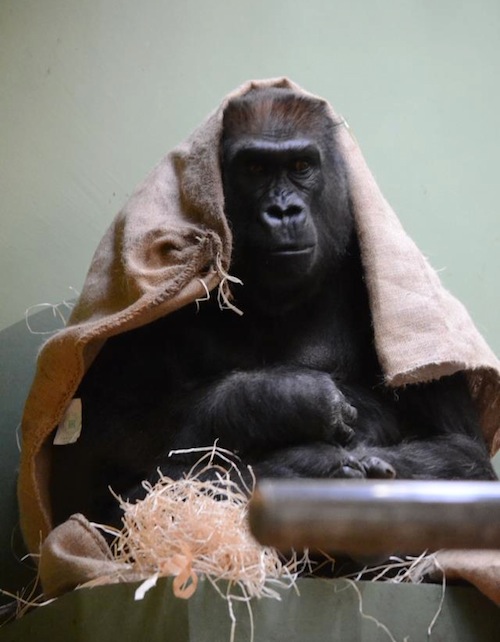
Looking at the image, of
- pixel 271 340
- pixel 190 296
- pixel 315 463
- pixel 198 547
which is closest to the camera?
pixel 198 547

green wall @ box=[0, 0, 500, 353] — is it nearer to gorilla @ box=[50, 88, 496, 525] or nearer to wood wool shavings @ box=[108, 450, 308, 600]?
gorilla @ box=[50, 88, 496, 525]

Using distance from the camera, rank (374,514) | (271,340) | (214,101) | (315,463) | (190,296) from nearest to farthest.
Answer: (374,514) → (315,463) → (190,296) → (271,340) → (214,101)

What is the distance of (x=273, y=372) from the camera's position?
2.03 meters

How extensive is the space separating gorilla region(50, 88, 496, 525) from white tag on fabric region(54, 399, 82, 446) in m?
0.03

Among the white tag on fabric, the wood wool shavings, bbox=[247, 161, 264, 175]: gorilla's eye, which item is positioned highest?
bbox=[247, 161, 264, 175]: gorilla's eye

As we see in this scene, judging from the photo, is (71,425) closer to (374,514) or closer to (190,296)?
(190,296)

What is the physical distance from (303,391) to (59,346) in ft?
1.61

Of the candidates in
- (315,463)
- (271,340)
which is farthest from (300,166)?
(315,463)

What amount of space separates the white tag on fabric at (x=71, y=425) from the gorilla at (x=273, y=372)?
3cm

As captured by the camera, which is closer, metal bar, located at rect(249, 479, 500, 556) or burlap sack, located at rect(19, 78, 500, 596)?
metal bar, located at rect(249, 479, 500, 556)

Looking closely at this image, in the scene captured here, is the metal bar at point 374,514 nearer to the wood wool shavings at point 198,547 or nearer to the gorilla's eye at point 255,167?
the wood wool shavings at point 198,547

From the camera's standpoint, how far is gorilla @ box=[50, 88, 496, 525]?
6.30 ft

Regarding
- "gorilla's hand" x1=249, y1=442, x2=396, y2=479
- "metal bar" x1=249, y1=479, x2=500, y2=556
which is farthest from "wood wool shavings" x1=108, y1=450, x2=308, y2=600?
"metal bar" x1=249, y1=479, x2=500, y2=556

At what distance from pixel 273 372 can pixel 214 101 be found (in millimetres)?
1041
